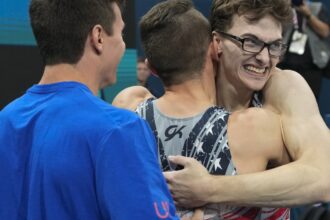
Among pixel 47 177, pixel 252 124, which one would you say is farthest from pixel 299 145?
pixel 47 177

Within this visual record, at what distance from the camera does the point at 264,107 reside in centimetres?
178

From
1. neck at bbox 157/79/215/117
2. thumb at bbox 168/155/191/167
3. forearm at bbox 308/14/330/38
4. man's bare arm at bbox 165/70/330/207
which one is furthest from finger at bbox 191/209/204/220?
forearm at bbox 308/14/330/38

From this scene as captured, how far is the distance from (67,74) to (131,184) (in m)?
0.28

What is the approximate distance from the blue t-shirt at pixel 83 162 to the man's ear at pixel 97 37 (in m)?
0.09

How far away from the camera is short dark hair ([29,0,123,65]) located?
3.72ft

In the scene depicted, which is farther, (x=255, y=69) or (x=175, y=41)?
(x=255, y=69)

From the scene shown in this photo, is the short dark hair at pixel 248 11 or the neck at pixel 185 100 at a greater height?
the short dark hair at pixel 248 11

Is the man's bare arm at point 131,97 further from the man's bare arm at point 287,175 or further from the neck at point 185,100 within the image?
the man's bare arm at point 287,175

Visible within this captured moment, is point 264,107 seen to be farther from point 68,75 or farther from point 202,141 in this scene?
point 68,75

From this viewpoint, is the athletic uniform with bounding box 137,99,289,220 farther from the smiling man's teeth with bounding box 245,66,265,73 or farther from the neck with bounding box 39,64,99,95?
the neck with bounding box 39,64,99,95

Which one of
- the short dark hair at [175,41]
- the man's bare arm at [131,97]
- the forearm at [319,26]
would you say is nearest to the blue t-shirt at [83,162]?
the short dark hair at [175,41]

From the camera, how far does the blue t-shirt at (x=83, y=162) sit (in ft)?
3.42

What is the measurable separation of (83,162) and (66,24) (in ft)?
0.97

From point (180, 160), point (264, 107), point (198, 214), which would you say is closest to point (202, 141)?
point (180, 160)
